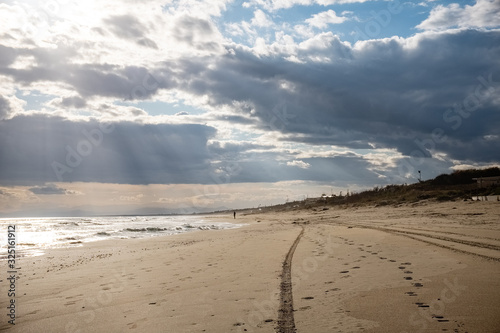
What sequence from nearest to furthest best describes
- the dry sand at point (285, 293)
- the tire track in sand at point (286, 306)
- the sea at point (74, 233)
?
the tire track in sand at point (286, 306) < the dry sand at point (285, 293) < the sea at point (74, 233)

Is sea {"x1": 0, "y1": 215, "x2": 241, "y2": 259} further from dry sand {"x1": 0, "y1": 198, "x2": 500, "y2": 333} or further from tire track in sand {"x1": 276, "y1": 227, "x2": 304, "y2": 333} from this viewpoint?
tire track in sand {"x1": 276, "y1": 227, "x2": 304, "y2": 333}

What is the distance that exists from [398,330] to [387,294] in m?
1.50

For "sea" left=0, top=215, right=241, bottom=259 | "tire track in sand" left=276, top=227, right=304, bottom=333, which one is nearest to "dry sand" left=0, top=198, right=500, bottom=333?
"tire track in sand" left=276, top=227, right=304, bottom=333

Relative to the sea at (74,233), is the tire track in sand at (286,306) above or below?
above

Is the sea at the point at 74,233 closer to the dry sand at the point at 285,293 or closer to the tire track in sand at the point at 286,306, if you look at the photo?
the dry sand at the point at 285,293

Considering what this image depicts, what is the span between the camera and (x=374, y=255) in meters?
9.36

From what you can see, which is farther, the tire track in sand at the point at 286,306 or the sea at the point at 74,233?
the sea at the point at 74,233

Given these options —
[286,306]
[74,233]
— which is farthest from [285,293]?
[74,233]

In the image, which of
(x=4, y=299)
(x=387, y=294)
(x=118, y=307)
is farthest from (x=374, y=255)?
(x=4, y=299)

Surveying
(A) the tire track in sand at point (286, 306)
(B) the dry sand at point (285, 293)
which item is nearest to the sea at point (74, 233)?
(B) the dry sand at point (285, 293)

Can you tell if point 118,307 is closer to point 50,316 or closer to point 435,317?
point 50,316

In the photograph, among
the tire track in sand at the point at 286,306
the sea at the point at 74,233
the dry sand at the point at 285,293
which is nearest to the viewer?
the tire track in sand at the point at 286,306

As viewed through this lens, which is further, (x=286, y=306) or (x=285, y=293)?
(x=285, y=293)

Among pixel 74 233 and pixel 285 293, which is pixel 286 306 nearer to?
pixel 285 293
